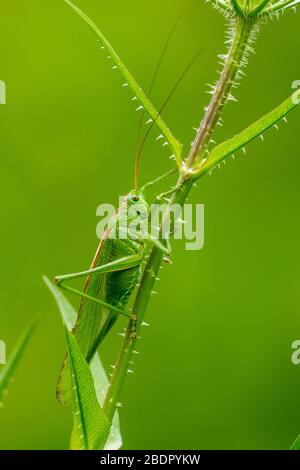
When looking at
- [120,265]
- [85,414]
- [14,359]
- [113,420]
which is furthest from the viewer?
[120,265]

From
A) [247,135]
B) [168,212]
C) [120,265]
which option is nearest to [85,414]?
[168,212]

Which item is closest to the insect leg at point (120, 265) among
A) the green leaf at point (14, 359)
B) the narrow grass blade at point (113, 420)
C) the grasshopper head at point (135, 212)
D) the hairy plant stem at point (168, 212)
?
the grasshopper head at point (135, 212)

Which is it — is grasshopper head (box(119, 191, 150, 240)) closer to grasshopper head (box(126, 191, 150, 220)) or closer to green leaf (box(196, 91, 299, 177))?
grasshopper head (box(126, 191, 150, 220))

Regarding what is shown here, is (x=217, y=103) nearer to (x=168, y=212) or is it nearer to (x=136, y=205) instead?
(x=168, y=212)

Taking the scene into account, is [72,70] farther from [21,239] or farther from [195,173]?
[195,173]

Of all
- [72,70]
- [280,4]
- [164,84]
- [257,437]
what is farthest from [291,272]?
[280,4]

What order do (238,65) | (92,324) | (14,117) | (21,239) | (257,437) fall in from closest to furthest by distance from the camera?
1. (238,65)
2. (92,324)
3. (257,437)
4. (21,239)
5. (14,117)
